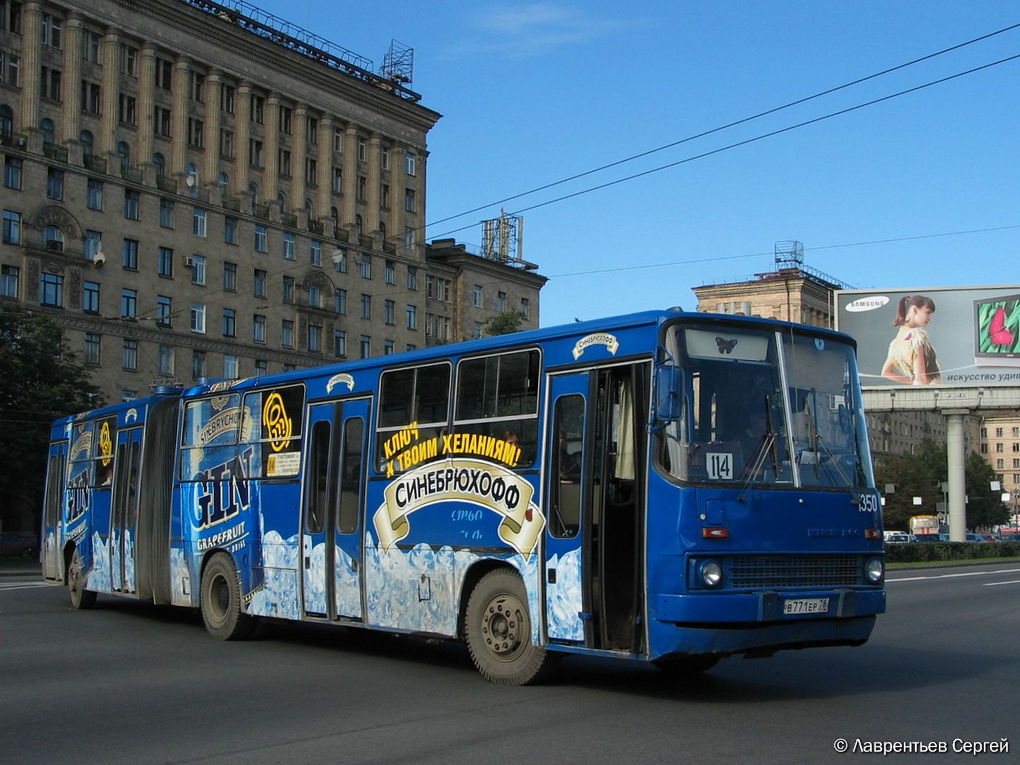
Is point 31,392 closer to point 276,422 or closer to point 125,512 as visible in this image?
point 125,512

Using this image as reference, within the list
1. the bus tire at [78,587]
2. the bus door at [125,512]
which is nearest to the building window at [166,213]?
the bus tire at [78,587]

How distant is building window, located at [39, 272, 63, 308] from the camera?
5656cm

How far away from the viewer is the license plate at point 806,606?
9.65m

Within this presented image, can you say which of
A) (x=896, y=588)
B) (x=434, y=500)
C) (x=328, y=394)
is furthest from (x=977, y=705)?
(x=896, y=588)

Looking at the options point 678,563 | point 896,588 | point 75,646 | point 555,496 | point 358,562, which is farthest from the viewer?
point 896,588

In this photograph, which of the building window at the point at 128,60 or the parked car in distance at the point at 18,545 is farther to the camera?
the building window at the point at 128,60

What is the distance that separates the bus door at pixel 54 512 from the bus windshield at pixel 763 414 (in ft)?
46.7

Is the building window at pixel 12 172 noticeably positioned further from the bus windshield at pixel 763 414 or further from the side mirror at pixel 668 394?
the side mirror at pixel 668 394

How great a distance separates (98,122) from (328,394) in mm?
51746

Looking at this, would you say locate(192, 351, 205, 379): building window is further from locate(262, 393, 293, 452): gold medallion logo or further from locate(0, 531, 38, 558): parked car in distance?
locate(262, 393, 293, 452): gold medallion logo

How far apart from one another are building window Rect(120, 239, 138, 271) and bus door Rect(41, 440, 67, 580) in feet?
136

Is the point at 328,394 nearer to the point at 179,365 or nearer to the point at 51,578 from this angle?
the point at 51,578

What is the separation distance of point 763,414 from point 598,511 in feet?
5.14

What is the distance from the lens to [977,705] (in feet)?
32.4
